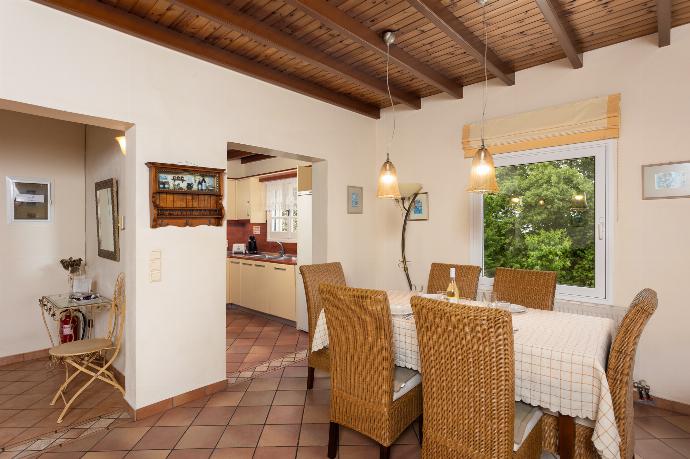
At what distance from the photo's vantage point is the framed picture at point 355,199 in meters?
4.26

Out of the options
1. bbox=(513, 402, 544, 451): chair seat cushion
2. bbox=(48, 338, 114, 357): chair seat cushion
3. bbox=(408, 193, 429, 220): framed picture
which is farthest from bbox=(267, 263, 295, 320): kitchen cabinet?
bbox=(513, 402, 544, 451): chair seat cushion

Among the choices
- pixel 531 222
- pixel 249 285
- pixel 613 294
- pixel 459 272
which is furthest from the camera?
pixel 249 285

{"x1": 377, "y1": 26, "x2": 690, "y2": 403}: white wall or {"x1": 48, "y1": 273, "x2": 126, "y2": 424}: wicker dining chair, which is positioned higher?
{"x1": 377, "y1": 26, "x2": 690, "y2": 403}: white wall

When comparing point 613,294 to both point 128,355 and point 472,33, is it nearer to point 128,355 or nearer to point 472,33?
point 472,33

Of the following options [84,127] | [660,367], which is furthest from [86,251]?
[660,367]

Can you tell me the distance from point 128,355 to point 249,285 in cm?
280

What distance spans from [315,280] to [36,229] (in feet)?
9.33

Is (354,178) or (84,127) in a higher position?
(84,127)

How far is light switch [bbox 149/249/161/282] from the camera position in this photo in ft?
8.77

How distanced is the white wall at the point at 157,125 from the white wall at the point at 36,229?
155cm

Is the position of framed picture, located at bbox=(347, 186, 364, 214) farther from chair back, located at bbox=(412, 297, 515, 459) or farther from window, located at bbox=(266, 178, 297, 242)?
chair back, located at bbox=(412, 297, 515, 459)

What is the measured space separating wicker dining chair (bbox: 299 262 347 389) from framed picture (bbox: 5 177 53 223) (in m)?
2.71

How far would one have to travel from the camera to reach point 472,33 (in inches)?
111

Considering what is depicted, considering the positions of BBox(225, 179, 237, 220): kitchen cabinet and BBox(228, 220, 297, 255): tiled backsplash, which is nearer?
BBox(228, 220, 297, 255): tiled backsplash
